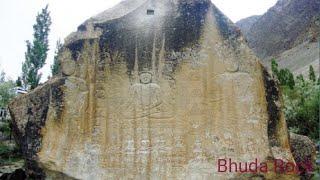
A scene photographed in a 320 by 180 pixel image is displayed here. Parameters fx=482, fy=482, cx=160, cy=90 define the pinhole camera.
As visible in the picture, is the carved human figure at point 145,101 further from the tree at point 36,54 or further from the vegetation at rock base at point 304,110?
the tree at point 36,54

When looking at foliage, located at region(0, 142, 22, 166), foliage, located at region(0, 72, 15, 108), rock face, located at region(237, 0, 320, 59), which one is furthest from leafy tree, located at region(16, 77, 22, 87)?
rock face, located at region(237, 0, 320, 59)

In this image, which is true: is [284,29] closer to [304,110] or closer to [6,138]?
[304,110]

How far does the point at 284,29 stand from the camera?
6394 centimetres

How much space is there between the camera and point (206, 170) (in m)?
6.93

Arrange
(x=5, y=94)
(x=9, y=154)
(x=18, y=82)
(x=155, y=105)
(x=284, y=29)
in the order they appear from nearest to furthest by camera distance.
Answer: (x=155, y=105) < (x=9, y=154) < (x=5, y=94) < (x=18, y=82) < (x=284, y=29)

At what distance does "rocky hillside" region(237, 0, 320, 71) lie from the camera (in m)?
58.8

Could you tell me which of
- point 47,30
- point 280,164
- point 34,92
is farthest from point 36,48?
point 280,164

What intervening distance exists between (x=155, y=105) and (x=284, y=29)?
196ft

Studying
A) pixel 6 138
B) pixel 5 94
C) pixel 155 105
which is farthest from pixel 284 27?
pixel 155 105

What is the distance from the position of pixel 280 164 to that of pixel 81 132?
2.93 meters

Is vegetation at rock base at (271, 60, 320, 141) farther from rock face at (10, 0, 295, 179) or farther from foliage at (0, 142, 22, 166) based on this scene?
foliage at (0, 142, 22, 166)

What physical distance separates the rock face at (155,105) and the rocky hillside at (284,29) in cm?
4987

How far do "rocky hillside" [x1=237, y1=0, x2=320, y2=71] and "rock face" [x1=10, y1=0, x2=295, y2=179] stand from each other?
1963 inches

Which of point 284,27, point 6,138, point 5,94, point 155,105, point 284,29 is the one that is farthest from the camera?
point 284,27
